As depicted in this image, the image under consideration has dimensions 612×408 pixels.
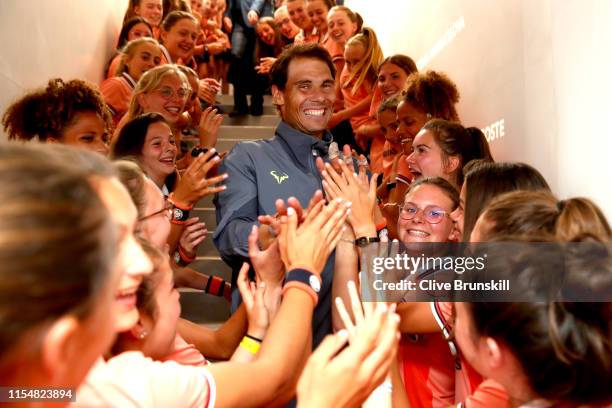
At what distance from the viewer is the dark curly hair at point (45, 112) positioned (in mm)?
2666

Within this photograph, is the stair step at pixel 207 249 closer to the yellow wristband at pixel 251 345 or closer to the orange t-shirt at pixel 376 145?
the orange t-shirt at pixel 376 145

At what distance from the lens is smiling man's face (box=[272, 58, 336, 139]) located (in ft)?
7.55

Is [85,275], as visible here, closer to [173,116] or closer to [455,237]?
[455,237]

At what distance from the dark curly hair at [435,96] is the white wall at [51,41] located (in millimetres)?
1914

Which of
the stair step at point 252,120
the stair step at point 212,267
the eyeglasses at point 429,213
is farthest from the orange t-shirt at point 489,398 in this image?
the stair step at point 252,120

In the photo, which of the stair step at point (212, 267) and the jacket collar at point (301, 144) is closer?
the jacket collar at point (301, 144)

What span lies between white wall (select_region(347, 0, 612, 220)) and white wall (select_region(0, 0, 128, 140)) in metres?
2.16

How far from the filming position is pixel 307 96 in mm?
2311

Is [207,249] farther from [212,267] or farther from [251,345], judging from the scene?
[251,345]

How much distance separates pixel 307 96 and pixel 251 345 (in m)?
1.06

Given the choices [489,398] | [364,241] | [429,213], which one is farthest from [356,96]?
[489,398]

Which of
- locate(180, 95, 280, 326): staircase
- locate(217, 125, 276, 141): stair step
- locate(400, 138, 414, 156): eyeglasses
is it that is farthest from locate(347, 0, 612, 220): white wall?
locate(217, 125, 276, 141): stair step

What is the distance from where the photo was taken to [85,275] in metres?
0.66

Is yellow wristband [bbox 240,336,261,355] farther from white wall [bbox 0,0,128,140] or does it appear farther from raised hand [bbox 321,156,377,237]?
white wall [bbox 0,0,128,140]
